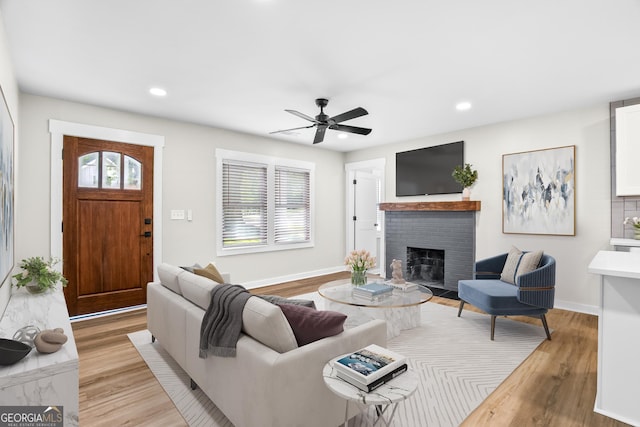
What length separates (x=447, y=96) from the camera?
3.59m

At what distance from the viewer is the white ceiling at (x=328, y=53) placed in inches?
82.4

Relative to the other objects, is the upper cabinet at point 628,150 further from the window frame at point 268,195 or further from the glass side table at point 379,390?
the window frame at point 268,195

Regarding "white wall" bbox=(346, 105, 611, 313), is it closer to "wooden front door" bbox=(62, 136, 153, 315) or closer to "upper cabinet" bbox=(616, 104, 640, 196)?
"upper cabinet" bbox=(616, 104, 640, 196)

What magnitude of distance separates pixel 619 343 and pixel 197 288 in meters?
2.55

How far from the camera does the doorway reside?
3590 mm

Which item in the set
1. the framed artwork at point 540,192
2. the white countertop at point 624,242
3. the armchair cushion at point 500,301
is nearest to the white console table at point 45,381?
the armchair cushion at point 500,301

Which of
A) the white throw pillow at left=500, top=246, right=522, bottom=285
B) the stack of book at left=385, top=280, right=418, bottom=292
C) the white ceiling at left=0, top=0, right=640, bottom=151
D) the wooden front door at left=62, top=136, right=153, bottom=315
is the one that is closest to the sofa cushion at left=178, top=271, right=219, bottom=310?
the white ceiling at left=0, top=0, right=640, bottom=151

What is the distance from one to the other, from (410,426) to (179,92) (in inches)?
143

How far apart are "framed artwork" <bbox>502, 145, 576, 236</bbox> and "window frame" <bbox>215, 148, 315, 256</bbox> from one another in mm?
3205

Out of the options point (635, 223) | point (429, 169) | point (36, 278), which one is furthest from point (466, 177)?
point (36, 278)

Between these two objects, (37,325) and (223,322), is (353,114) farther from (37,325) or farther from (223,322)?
(37,325)

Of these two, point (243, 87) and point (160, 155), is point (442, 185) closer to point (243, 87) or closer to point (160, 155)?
point (243, 87)

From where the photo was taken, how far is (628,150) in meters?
3.37

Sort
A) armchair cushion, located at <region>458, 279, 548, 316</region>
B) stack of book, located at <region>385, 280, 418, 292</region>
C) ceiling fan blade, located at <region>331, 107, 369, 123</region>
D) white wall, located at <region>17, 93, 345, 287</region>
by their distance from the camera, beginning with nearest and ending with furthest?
armchair cushion, located at <region>458, 279, 548, 316</region>
ceiling fan blade, located at <region>331, 107, 369, 123</region>
stack of book, located at <region>385, 280, 418, 292</region>
white wall, located at <region>17, 93, 345, 287</region>
